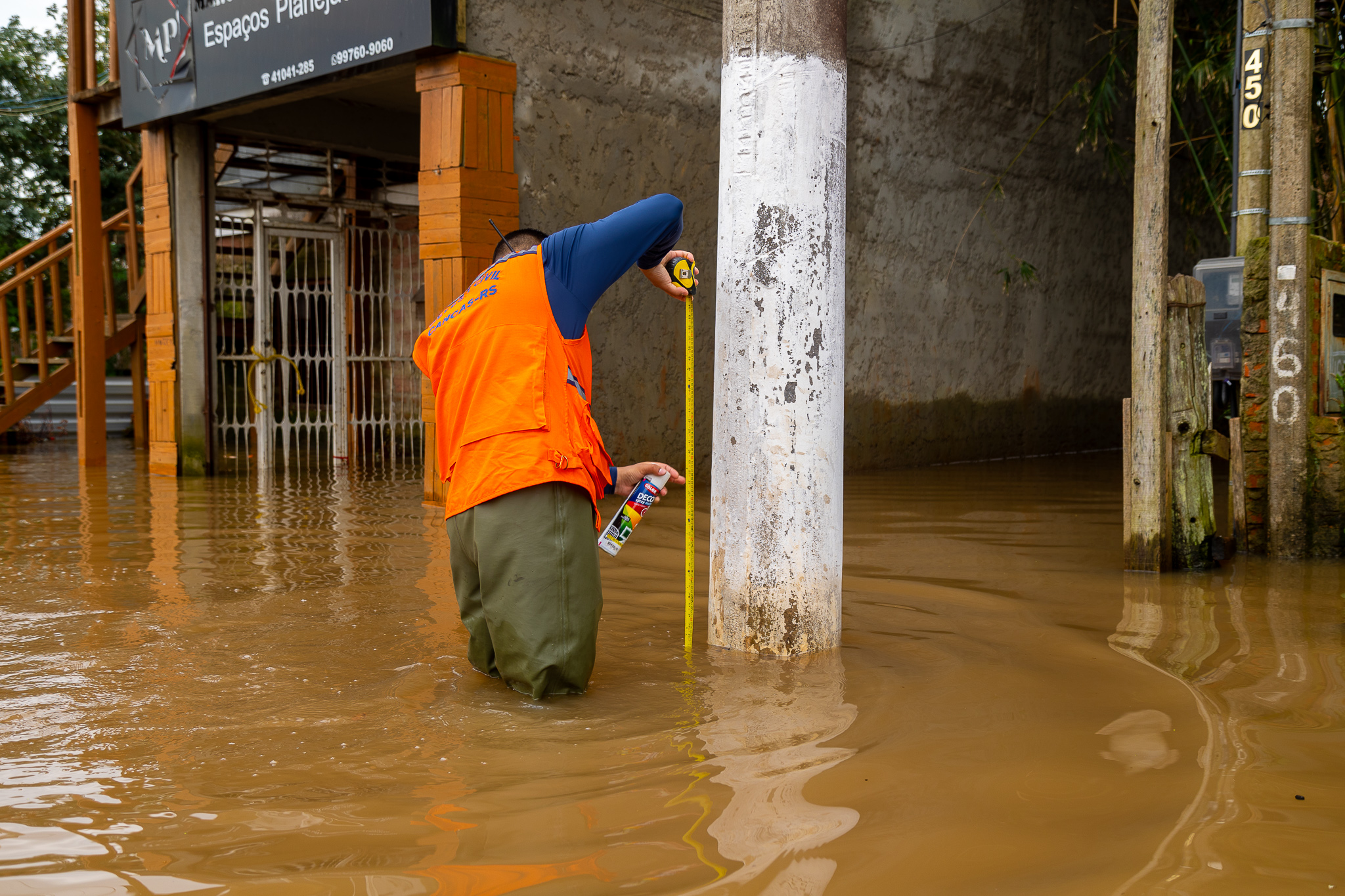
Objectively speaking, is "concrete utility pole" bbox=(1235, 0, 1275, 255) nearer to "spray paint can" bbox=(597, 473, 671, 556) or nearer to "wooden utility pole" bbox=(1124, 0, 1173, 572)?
"wooden utility pole" bbox=(1124, 0, 1173, 572)

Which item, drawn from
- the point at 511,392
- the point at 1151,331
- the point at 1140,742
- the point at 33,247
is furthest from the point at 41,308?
the point at 1140,742

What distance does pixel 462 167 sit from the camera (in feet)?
25.0

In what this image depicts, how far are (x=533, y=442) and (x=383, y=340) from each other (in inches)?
373

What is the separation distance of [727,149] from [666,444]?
18.4ft

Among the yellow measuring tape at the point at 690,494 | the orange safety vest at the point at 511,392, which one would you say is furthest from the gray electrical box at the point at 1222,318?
the orange safety vest at the point at 511,392

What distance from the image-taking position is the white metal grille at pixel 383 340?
12.0m

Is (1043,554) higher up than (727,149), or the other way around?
(727,149)

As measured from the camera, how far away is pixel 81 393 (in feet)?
36.0

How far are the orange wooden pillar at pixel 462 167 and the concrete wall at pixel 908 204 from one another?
210 millimetres

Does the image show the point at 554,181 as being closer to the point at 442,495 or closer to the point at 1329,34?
the point at 442,495

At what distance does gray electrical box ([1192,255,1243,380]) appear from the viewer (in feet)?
26.3

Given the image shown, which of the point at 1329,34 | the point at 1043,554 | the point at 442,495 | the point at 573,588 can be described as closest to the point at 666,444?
the point at 442,495

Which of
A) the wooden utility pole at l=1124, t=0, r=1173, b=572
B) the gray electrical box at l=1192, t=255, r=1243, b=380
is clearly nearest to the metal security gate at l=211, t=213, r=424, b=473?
the gray electrical box at l=1192, t=255, r=1243, b=380

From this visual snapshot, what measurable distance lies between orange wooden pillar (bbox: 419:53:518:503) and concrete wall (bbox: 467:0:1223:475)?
0.21 meters
